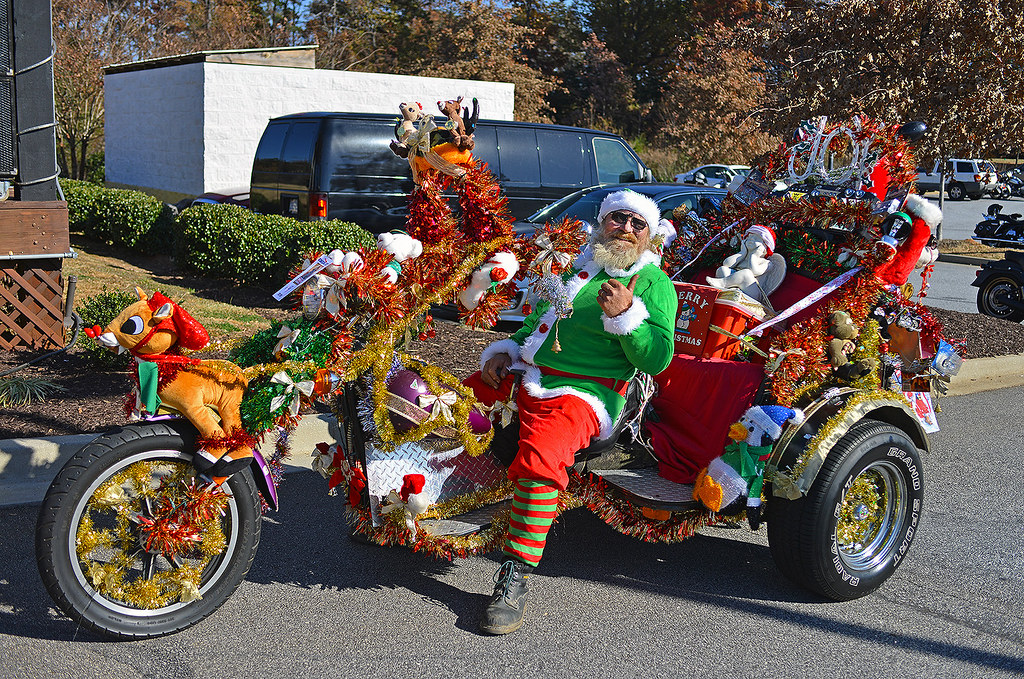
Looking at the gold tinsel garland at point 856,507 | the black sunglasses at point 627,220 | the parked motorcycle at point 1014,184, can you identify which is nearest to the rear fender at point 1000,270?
the gold tinsel garland at point 856,507

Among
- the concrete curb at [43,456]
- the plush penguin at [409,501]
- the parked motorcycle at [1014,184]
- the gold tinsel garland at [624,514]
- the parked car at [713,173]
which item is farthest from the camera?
the parked car at [713,173]

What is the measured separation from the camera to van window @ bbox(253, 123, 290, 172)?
11008mm

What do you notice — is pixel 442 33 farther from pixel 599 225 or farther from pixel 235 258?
pixel 599 225

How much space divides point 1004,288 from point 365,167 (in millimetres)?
7723

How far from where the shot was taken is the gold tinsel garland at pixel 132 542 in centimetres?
319

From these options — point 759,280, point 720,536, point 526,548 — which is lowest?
point 720,536

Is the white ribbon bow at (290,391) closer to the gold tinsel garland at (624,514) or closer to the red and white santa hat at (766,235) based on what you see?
the gold tinsel garland at (624,514)

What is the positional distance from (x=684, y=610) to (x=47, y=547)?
244 cm

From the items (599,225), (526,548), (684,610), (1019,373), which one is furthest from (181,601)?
(1019,373)

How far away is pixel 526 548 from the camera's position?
11.6 ft

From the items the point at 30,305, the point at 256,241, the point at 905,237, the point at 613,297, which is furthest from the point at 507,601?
the point at 256,241

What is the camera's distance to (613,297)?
11.3 ft

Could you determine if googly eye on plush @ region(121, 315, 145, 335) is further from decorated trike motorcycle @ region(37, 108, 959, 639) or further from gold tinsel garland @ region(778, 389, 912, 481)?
gold tinsel garland @ region(778, 389, 912, 481)

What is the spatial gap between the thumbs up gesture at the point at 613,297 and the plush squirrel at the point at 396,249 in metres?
0.74
